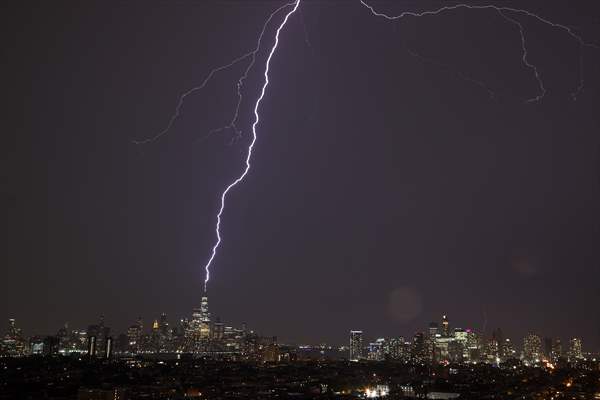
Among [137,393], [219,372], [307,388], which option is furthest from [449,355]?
[137,393]

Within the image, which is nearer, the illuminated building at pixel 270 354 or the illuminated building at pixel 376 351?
the illuminated building at pixel 270 354

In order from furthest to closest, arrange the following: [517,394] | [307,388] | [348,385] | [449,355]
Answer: [449,355]
[348,385]
[307,388]
[517,394]

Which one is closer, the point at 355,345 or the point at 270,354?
the point at 270,354

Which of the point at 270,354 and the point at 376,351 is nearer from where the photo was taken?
the point at 270,354

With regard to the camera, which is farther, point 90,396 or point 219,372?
point 219,372

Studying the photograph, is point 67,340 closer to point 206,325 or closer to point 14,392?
point 206,325

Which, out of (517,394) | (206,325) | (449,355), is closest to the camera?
(517,394)

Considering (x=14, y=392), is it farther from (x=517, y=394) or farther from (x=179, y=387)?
(x=517, y=394)

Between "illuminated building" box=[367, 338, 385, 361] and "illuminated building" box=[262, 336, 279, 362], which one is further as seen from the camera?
"illuminated building" box=[367, 338, 385, 361]

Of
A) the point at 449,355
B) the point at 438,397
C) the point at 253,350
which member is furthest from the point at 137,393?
the point at 449,355
